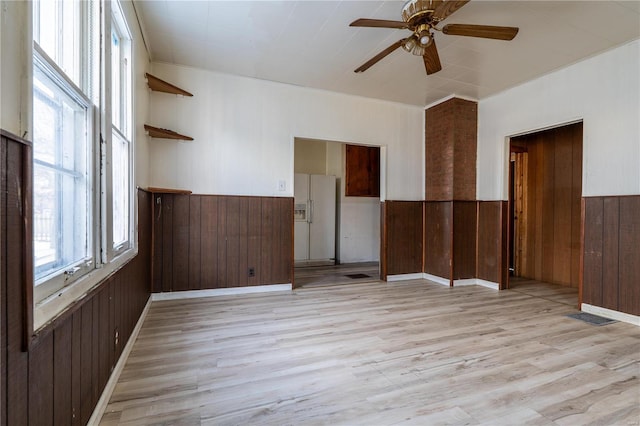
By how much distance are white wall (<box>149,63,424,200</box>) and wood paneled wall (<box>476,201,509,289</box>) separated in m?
1.92

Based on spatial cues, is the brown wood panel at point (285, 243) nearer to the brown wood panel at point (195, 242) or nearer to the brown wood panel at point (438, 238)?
the brown wood panel at point (195, 242)

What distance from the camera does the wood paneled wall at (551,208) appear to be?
14.3 ft

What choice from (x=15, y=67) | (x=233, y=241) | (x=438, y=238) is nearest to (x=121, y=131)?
(x=15, y=67)

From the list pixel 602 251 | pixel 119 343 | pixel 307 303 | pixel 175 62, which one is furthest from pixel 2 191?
pixel 602 251

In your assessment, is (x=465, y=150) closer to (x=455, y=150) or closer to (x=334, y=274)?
(x=455, y=150)

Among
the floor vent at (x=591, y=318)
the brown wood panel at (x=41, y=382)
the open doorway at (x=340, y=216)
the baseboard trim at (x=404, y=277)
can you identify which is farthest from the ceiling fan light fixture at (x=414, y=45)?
the open doorway at (x=340, y=216)

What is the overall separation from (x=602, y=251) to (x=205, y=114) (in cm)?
474

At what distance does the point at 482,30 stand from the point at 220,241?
3.38 metres

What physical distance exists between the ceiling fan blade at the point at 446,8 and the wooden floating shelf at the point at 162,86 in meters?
2.70

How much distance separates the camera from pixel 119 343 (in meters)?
2.03

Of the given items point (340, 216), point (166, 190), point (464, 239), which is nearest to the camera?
point (166, 190)

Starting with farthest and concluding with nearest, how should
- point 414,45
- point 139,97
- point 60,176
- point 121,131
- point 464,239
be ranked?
1. point 464,239
2. point 139,97
3. point 414,45
4. point 121,131
5. point 60,176

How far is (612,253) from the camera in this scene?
311 centimetres

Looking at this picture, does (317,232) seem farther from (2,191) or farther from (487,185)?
(2,191)
